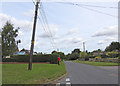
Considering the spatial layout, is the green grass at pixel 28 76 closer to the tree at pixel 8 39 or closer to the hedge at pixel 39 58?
the tree at pixel 8 39

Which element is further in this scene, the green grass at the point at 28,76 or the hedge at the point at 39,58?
the hedge at the point at 39,58

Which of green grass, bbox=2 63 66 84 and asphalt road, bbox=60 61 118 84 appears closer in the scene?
green grass, bbox=2 63 66 84

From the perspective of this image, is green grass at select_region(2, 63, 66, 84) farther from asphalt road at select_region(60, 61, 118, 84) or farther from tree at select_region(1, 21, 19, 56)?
tree at select_region(1, 21, 19, 56)

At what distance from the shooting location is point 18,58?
122 ft

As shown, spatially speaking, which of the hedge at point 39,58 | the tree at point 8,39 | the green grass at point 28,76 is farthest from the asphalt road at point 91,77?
the hedge at point 39,58

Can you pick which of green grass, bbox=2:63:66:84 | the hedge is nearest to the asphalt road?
green grass, bbox=2:63:66:84

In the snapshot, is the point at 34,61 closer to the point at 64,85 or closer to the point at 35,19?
the point at 35,19

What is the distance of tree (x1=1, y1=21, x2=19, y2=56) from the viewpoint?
2063 cm

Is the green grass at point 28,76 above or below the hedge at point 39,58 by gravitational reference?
below

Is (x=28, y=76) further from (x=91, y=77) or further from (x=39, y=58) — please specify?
(x=39, y=58)

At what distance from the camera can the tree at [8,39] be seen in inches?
812

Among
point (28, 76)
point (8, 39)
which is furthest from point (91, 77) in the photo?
point (8, 39)

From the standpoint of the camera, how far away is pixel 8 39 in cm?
2122

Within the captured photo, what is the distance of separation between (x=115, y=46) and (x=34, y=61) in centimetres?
7808
